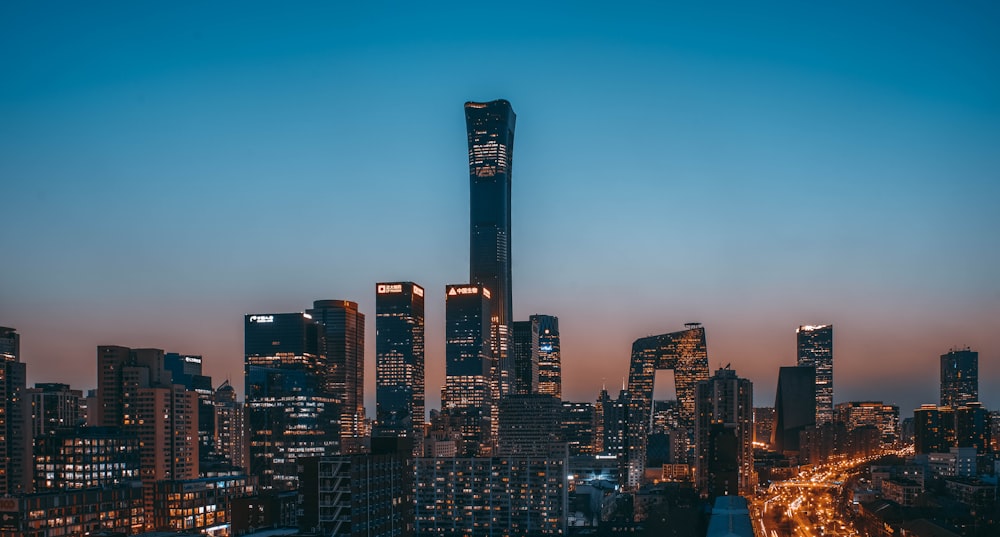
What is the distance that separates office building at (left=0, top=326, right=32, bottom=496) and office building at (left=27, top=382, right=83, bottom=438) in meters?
2.84

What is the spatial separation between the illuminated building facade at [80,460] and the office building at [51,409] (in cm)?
1277

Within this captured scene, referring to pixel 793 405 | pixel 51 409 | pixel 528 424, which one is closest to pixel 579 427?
pixel 528 424

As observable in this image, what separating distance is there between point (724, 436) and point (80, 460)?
64.6m

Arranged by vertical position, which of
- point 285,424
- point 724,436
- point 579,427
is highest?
point 724,436

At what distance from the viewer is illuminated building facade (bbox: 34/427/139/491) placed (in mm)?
90438

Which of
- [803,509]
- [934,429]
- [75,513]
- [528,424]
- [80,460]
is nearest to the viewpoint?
[75,513]

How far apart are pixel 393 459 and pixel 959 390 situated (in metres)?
179

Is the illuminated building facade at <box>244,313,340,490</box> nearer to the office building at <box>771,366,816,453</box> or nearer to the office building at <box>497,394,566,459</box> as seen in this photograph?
the office building at <box>497,394,566,459</box>

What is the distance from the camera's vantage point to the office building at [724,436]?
347 feet

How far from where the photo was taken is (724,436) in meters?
107

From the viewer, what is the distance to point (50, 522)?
6562cm

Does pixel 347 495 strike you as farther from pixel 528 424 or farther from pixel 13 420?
pixel 528 424

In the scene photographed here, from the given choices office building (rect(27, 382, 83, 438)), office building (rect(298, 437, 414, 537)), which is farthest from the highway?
office building (rect(27, 382, 83, 438))

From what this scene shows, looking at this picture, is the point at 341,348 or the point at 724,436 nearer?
the point at 724,436
